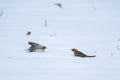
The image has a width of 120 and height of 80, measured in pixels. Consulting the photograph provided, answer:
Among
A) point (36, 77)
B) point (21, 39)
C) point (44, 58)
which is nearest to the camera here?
point (36, 77)

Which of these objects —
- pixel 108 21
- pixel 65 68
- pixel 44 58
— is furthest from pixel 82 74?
pixel 108 21

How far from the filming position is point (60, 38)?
5320 millimetres

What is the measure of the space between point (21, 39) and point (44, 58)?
1.19 metres

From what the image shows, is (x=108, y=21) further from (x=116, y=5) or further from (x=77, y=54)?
(x=77, y=54)

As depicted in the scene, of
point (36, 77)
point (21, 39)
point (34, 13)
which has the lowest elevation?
point (36, 77)

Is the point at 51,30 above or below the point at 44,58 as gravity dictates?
above

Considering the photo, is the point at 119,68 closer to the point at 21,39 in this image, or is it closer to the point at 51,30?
the point at 21,39

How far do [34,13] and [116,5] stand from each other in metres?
1.94

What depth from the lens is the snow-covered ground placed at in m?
3.54

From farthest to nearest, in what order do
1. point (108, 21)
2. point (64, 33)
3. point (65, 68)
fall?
point (108, 21) < point (64, 33) < point (65, 68)

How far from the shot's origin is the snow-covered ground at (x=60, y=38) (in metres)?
3.54

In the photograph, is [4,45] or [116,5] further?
[116,5]

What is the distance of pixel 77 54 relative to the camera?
4211 millimetres

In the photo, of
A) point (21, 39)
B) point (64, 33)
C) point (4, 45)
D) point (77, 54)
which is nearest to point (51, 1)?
point (64, 33)
